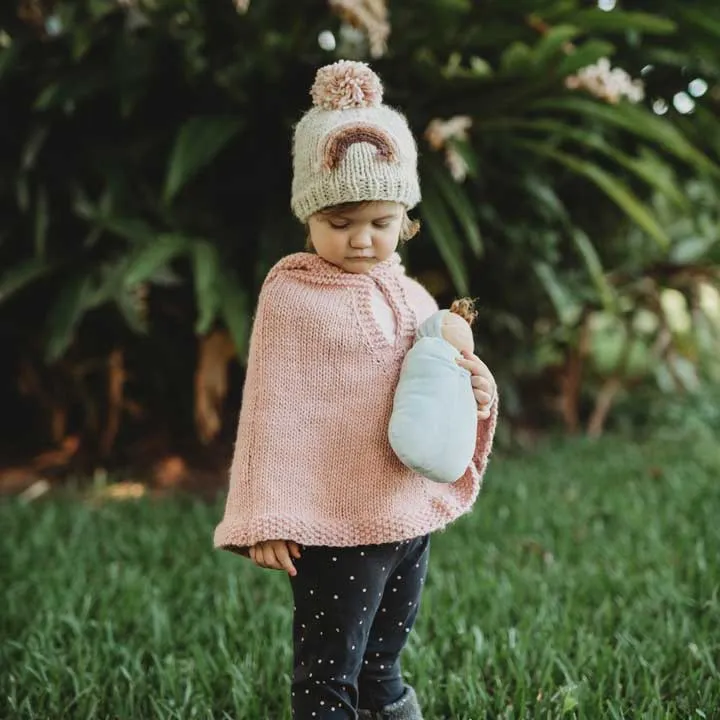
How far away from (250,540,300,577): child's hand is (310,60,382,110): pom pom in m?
0.70

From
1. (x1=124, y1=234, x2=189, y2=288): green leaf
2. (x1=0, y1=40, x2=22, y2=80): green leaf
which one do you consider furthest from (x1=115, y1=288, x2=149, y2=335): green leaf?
(x1=0, y1=40, x2=22, y2=80): green leaf

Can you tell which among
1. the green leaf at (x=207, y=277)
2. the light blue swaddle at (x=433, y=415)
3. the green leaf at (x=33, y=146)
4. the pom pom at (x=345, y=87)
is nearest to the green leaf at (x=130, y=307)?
the green leaf at (x=207, y=277)

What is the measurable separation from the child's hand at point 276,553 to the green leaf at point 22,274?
1.81m

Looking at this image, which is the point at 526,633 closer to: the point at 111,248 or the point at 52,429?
the point at 111,248

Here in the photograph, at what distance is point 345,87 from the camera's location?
145cm

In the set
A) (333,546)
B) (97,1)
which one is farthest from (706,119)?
(333,546)

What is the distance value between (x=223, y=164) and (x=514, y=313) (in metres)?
1.39

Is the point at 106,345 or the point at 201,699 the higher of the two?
the point at 106,345

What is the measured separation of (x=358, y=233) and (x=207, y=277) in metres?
1.44

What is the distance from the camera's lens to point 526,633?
201cm

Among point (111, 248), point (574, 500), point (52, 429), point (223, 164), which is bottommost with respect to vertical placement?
point (574, 500)

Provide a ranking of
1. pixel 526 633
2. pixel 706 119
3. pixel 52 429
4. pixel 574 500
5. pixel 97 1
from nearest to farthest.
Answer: pixel 526 633, pixel 97 1, pixel 574 500, pixel 706 119, pixel 52 429

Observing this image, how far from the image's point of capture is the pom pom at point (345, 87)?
1.45 m

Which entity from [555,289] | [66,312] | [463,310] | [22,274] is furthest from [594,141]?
[22,274]
